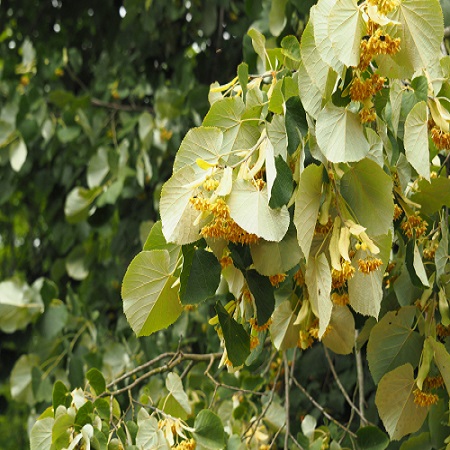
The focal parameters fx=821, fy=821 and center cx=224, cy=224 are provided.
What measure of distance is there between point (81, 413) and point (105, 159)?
3.57 feet

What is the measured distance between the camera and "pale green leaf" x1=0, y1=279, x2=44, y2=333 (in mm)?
1973

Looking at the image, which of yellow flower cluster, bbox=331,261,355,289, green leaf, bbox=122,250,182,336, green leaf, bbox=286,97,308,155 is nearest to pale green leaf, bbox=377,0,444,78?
green leaf, bbox=286,97,308,155

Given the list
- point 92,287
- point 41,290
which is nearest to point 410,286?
point 41,290

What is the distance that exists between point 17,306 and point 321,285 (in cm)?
123

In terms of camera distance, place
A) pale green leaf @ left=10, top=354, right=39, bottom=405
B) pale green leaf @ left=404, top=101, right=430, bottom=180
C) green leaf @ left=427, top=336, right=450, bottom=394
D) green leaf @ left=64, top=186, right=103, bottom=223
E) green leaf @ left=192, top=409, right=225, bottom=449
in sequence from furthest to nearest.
Answer: green leaf @ left=64, top=186, right=103, bottom=223, pale green leaf @ left=10, top=354, right=39, bottom=405, green leaf @ left=192, top=409, right=225, bottom=449, green leaf @ left=427, top=336, right=450, bottom=394, pale green leaf @ left=404, top=101, right=430, bottom=180

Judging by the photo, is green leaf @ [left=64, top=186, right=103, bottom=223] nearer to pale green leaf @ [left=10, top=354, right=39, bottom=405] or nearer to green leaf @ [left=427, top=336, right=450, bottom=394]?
pale green leaf @ [left=10, top=354, right=39, bottom=405]

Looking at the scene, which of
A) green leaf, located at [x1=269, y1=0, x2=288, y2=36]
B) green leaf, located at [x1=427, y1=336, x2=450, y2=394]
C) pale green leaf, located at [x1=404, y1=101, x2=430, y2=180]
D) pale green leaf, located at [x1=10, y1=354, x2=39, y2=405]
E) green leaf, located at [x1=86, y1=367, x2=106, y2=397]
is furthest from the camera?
pale green leaf, located at [x1=10, y1=354, x2=39, y2=405]

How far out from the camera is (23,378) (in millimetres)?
1972

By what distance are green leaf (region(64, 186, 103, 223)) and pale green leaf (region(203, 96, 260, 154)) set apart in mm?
1102

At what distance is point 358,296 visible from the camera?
3.12 ft

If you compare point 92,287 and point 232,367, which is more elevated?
point 232,367

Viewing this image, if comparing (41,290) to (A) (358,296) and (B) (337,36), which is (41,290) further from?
(B) (337,36)

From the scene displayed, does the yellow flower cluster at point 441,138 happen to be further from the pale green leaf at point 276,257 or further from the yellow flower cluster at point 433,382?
the yellow flower cluster at point 433,382

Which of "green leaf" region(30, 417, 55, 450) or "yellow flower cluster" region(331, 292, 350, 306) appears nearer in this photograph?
"yellow flower cluster" region(331, 292, 350, 306)
